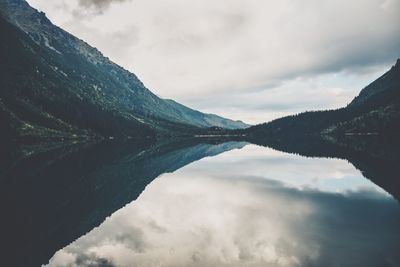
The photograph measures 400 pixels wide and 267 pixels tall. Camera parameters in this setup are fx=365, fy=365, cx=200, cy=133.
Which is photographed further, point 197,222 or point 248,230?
point 197,222

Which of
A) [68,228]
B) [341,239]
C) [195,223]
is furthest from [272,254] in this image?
[68,228]

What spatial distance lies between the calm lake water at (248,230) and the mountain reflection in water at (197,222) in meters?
0.09

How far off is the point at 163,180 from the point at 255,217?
3812 centimetres

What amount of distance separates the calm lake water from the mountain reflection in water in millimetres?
93

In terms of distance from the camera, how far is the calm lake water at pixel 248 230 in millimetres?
28156

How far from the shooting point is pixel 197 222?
133 feet

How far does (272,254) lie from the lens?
2873 cm

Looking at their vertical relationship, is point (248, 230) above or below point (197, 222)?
above

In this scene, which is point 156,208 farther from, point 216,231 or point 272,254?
point 272,254

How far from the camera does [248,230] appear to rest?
36.5 metres

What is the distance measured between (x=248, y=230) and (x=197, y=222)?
6624 mm

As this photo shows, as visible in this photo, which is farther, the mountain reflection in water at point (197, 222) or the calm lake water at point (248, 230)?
the mountain reflection in water at point (197, 222)

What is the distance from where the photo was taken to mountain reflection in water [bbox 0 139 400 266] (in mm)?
28734

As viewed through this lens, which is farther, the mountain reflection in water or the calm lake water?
the mountain reflection in water
